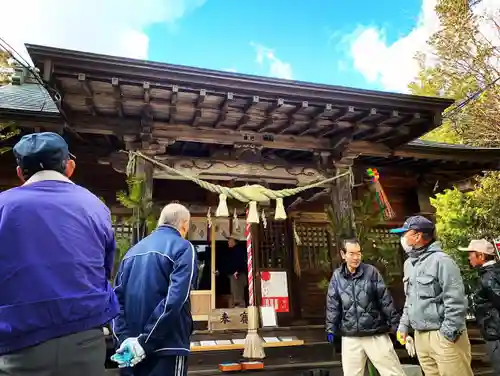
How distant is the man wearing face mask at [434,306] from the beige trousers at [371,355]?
1.08 feet

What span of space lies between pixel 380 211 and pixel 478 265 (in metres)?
2.93

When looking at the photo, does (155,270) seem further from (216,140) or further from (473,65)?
(473,65)

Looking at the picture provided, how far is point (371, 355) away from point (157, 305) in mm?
2887

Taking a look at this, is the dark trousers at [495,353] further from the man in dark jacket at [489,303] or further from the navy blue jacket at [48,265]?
the navy blue jacket at [48,265]

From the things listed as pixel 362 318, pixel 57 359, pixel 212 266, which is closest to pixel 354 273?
pixel 362 318

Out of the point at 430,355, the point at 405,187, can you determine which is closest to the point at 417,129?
the point at 405,187

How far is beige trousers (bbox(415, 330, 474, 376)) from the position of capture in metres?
3.86

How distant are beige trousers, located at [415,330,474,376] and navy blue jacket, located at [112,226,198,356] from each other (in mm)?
2555

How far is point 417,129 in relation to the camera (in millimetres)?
7441

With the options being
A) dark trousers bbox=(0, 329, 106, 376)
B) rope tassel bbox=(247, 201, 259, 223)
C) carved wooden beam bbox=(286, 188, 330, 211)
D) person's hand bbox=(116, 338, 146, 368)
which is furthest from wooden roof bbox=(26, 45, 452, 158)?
dark trousers bbox=(0, 329, 106, 376)

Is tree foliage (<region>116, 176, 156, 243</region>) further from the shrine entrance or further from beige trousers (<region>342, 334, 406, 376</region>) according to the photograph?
beige trousers (<region>342, 334, 406, 376</region>)

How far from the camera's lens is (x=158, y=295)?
2.90 m

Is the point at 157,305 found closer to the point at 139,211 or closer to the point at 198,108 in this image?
the point at 139,211

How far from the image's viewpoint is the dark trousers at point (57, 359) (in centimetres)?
172
